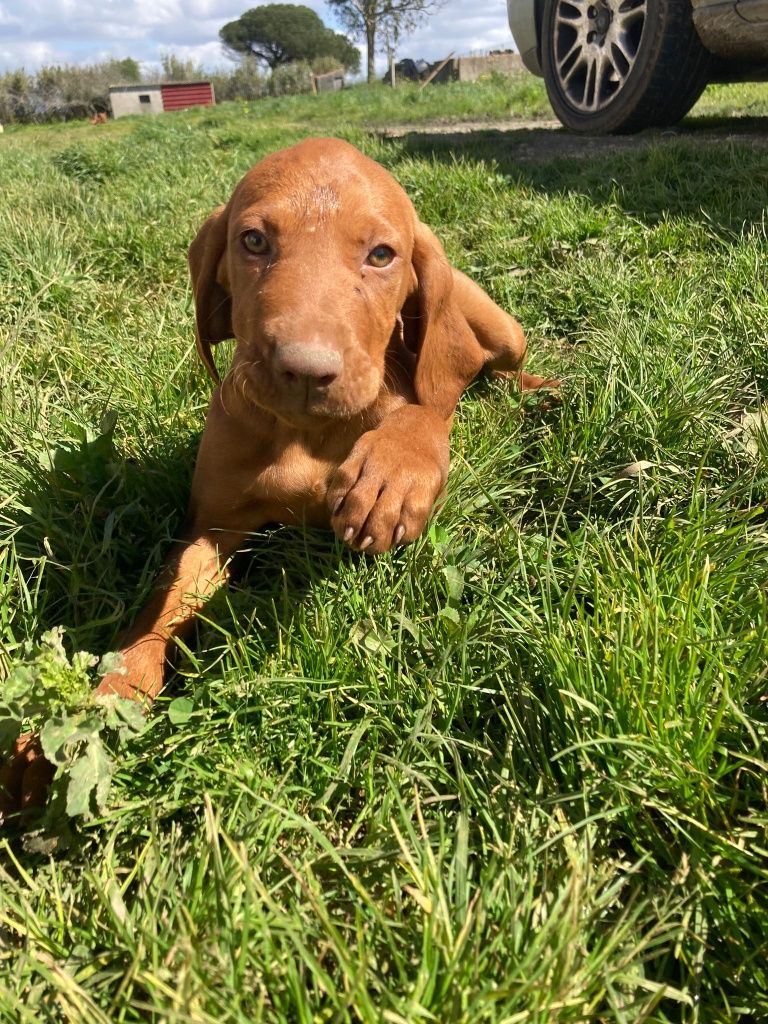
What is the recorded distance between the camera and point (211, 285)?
226 cm

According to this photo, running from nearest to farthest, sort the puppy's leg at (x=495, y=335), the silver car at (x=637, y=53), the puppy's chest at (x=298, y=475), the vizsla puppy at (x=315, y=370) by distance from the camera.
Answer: the vizsla puppy at (x=315, y=370)
the puppy's chest at (x=298, y=475)
the puppy's leg at (x=495, y=335)
the silver car at (x=637, y=53)

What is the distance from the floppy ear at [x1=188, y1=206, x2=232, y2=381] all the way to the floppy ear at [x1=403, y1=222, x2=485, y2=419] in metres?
0.53

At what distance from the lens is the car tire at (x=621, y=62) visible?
5.14 meters

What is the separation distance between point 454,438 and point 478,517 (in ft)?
1.28

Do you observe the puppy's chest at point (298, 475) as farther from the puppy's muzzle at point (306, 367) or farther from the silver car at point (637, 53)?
the silver car at point (637, 53)

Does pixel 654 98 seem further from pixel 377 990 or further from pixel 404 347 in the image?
pixel 377 990

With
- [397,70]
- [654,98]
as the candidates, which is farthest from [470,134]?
[397,70]

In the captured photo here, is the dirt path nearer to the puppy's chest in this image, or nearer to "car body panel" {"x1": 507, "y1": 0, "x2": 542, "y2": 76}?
"car body panel" {"x1": 507, "y1": 0, "x2": 542, "y2": 76}

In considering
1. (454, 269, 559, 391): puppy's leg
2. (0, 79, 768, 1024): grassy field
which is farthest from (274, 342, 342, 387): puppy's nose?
(454, 269, 559, 391): puppy's leg

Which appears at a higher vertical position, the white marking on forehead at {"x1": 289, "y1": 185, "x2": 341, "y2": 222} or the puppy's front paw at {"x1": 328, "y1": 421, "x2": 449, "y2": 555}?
the white marking on forehead at {"x1": 289, "y1": 185, "x2": 341, "y2": 222}

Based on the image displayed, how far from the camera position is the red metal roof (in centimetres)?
3828

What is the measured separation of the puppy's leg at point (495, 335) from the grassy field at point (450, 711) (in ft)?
0.35

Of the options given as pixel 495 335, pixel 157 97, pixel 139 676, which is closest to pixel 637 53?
pixel 495 335

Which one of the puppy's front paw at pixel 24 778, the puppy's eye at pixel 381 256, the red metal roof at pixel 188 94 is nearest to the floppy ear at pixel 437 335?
the puppy's eye at pixel 381 256
